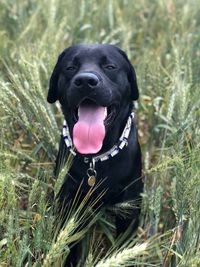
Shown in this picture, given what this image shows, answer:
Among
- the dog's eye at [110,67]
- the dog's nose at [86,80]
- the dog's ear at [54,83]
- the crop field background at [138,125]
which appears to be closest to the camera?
the crop field background at [138,125]

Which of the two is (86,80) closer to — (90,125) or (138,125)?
(90,125)

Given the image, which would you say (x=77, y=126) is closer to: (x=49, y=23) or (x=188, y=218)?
(x=188, y=218)

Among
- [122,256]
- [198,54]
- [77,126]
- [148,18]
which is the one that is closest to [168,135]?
[77,126]

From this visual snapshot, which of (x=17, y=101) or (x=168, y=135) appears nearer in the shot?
(x=17, y=101)

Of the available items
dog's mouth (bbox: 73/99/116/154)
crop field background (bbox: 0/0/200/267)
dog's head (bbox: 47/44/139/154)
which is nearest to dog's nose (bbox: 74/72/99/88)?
dog's head (bbox: 47/44/139/154)

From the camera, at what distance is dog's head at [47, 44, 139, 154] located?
2307 mm

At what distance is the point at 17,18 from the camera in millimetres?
4055

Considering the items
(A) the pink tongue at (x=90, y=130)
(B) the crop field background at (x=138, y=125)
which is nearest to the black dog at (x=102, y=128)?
(A) the pink tongue at (x=90, y=130)

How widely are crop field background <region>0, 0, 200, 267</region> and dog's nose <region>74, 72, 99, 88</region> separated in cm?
36

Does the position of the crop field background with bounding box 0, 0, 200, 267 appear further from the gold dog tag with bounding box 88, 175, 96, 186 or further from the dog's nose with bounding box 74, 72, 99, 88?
the dog's nose with bounding box 74, 72, 99, 88

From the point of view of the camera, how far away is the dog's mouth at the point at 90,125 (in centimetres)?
233

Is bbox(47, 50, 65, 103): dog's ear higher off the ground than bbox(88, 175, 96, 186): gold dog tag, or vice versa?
bbox(47, 50, 65, 103): dog's ear

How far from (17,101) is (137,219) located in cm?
83

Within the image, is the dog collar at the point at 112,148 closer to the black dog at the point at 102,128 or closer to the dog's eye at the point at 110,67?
the black dog at the point at 102,128
